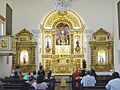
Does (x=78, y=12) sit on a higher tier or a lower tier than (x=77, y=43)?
higher

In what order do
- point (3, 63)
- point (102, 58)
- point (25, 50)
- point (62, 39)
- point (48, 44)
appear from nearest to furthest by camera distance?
point (3, 63), point (102, 58), point (25, 50), point (48, 44), point (62, 39)

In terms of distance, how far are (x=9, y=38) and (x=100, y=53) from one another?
10.2 meters

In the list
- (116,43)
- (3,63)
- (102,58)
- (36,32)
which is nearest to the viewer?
(3,63)

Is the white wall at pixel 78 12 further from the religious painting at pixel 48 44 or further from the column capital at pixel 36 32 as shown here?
the religious painting at pixel 48 44

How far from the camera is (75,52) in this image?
25.5m

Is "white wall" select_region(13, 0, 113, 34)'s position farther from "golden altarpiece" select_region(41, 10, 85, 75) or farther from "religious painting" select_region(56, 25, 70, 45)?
"religious painting" select_region(56, 25, 70, 45)

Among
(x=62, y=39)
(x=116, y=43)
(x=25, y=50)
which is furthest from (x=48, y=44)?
(x=116, y=43)

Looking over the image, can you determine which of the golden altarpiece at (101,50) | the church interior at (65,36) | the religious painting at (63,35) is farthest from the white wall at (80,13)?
the religious painting at (63,35)

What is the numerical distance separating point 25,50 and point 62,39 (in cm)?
361

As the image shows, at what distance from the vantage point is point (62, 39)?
25.9m

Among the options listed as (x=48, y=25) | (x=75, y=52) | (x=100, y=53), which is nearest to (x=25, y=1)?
(x=48, y=25)

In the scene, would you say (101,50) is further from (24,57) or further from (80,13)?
(24,57)

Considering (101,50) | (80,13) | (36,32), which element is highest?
(80,13)

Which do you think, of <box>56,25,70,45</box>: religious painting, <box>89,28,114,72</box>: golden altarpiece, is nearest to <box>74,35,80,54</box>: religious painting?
<box>56,25,70,45</box>: religious painting
